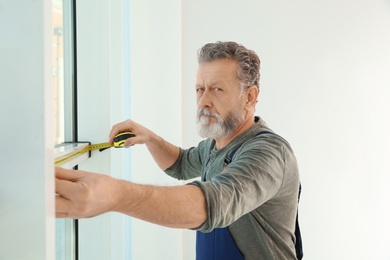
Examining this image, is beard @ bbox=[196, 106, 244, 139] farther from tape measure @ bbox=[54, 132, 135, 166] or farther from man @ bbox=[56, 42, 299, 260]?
tape measure @ bbox=[54, 132, 135, 166]

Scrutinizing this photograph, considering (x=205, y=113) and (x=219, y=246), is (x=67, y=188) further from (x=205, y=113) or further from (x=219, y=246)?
(x=205, y=113)

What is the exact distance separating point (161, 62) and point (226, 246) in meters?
1.25

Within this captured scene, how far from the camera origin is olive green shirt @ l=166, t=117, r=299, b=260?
907mm

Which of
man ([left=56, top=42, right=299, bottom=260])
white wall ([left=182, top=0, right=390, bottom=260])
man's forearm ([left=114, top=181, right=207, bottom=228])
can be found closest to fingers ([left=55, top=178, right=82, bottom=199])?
man ([left=56, top=42, right=299, bottom=260])

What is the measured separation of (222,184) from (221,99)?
0.61 m

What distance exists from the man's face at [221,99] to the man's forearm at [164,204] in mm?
667

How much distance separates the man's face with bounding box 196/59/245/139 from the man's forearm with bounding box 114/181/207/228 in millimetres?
667

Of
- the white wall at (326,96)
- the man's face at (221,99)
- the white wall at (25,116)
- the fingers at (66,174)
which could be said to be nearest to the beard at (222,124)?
the man's face at (221,99)

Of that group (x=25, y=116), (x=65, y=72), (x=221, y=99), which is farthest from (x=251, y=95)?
(x=25, y=116)

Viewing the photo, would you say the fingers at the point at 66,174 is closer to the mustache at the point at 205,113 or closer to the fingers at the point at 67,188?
the fingers at the point at 67,188

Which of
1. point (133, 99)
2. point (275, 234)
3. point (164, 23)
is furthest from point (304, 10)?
point (275, 234)

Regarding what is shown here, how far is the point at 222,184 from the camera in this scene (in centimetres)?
94

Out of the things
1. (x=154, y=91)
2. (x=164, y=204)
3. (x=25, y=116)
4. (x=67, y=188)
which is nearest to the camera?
(x=25, y=116)

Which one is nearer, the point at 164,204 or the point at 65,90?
the point at 164,204
